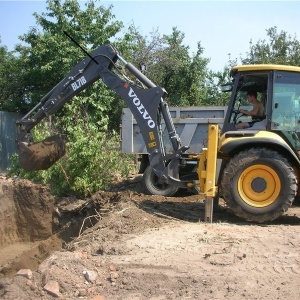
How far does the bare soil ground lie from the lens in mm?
5000

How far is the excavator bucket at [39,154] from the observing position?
26.4ft

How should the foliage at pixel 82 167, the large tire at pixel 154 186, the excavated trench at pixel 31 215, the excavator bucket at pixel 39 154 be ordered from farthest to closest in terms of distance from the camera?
the foliage at pixel 82 167
the large tire at pixel 154 186
the excavated trench at pixel 31 215
the excavator bucket at pixel 39 154

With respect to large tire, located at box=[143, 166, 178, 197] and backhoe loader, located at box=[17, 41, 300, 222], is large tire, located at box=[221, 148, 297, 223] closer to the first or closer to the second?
backhoe loader, located at box=[17, 41, 300, 222]

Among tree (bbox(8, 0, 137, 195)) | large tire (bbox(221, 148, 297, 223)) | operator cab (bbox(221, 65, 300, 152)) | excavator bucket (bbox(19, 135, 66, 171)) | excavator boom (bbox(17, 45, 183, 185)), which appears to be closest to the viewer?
large tire (bbox(221, 148, 297, 223))

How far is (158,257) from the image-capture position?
5.78 m

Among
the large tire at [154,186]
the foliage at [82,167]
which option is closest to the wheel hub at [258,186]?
the large tire at [154,186]

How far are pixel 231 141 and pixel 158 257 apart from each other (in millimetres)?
2435

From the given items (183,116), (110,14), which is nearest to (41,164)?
(183,116)

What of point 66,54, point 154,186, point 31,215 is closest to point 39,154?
point 31,215

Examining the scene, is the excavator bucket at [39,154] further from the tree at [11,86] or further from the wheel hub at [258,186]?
the tree at [11,86]

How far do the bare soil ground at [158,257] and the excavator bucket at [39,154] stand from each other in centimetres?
129

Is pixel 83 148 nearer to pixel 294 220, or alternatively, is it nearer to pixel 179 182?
pixel 179 182

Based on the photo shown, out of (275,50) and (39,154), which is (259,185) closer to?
(39,154)

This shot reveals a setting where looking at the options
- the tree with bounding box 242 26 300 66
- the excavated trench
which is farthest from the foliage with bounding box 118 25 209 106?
the excavated trench
